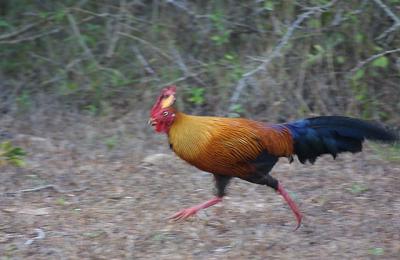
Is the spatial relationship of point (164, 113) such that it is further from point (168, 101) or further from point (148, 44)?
point (148, 44)

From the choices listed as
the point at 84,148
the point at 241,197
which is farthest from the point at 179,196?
the point at 84,148

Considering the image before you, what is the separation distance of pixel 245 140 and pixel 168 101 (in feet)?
2.05

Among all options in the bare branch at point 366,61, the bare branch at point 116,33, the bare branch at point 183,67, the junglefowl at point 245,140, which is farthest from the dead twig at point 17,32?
the junglefowl at point 245,140

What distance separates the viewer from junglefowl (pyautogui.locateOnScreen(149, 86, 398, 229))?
5406 millimetres

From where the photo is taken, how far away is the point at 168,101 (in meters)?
5.50

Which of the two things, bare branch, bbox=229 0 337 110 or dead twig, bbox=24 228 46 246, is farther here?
bare branch, bbox=229 0 337 110

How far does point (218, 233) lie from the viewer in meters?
5.70

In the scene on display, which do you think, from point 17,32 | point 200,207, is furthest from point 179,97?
point 200,207

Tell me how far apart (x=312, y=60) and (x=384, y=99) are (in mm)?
939

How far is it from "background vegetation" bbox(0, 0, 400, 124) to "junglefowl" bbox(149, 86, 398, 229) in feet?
7.62

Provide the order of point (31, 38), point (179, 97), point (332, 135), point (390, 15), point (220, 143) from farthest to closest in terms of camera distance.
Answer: point (31, 38), point (179, 97), point (390, 15), point (332, 135), point (220, 143)

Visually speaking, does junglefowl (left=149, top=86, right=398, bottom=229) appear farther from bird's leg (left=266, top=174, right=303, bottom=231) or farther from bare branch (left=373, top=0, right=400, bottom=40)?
bare branch (left=373, top=0, right=400, bottom=40)

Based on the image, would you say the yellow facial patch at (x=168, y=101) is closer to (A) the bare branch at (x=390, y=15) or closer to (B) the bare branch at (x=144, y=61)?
(B) the bare branch at (x=144, y=61)

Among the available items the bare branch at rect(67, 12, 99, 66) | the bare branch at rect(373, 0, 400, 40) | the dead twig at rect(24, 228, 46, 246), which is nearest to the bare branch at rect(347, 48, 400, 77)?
the bare branch at rect(373, 0, 400, 40)
